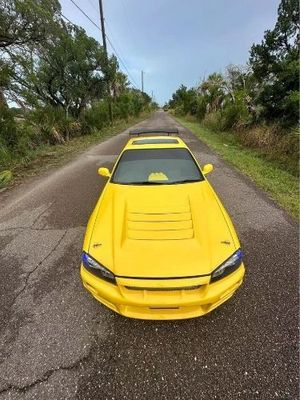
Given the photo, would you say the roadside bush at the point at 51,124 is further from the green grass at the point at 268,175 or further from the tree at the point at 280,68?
the tree at the point at 280,68

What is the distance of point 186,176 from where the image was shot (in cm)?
329

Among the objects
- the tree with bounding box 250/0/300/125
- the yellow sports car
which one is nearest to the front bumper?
the yellow sports car

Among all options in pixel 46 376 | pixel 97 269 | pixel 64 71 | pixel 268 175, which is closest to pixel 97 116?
pixel 64 71

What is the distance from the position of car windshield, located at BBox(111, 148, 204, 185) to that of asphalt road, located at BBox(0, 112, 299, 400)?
48.1 inches

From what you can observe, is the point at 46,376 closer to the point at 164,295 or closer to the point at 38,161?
the point at 164,295

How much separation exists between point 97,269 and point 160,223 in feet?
2.45

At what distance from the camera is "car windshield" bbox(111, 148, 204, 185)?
128 inches

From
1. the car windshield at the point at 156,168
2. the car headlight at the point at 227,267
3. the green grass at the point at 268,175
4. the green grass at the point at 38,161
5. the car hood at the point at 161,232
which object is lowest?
the green grass at the point at 268,175

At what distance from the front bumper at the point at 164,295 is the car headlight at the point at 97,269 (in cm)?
4

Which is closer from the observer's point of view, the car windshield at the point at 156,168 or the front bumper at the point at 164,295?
the front bumper at the point at 164,295

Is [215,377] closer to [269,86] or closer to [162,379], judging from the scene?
[162,379]

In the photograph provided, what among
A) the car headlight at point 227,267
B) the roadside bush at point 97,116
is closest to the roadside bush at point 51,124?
the roadside bush at point 97,116

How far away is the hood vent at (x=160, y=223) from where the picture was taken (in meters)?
2.29

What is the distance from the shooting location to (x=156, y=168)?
3412 mm
